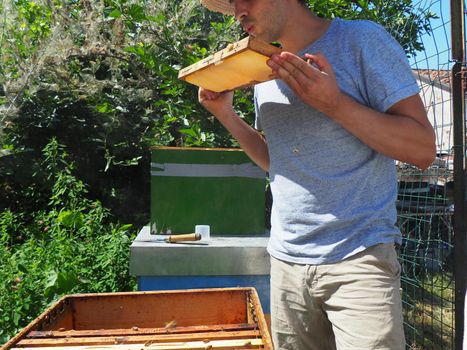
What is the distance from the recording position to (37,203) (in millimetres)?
3539

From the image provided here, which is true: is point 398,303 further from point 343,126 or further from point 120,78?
point 120,78

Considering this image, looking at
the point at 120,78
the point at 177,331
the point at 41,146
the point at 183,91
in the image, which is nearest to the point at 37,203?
the point at 41,146

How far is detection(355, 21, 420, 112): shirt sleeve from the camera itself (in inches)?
43.3

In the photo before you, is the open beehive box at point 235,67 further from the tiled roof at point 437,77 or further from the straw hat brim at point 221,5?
the tiled roof at point 437,77

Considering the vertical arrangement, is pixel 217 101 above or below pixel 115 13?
below

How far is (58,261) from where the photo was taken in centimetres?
243

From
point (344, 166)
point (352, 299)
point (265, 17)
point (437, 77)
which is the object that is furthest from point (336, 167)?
point (437, 77)

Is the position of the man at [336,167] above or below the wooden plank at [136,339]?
above

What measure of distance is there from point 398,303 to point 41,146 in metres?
3.00

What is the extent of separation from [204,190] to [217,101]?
62 centimetres

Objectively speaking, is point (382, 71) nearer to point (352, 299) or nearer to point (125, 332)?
point (352, 299)

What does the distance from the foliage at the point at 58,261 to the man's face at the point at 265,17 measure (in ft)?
4.96

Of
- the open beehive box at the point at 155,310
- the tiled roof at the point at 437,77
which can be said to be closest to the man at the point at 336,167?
the open beehive box at the point at 155,310

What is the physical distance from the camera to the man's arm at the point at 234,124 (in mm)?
1537
